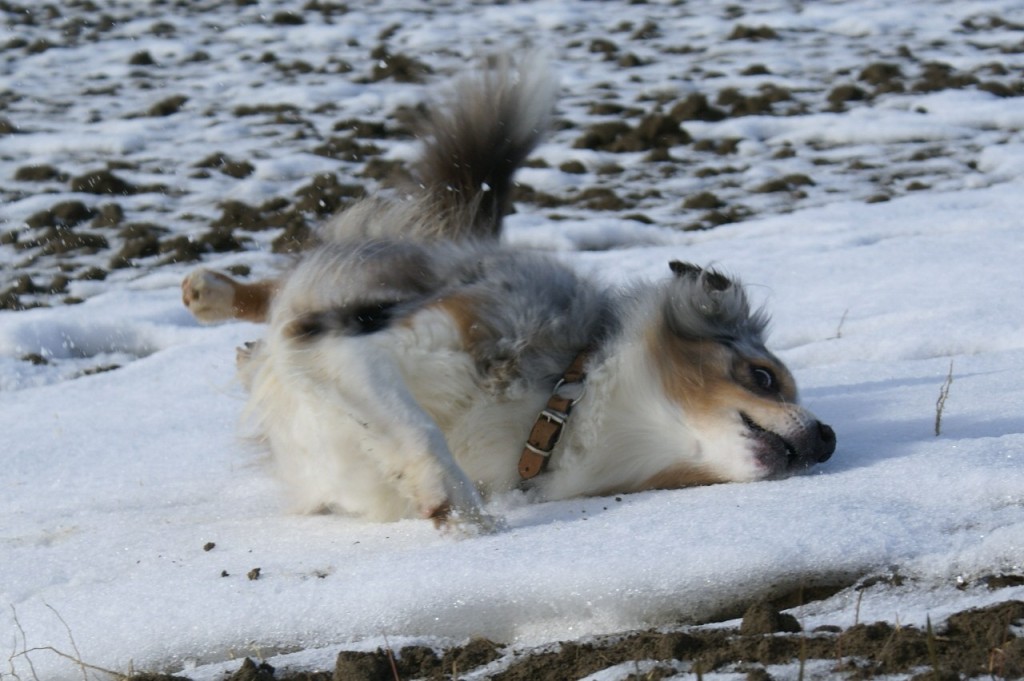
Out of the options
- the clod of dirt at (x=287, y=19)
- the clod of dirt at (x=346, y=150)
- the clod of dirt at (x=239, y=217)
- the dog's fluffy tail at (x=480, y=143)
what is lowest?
the clod of dirt at (x=239, y=217)

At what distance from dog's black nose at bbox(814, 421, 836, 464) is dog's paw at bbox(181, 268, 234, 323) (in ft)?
6.93

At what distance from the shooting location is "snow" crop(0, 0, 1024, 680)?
262 cm

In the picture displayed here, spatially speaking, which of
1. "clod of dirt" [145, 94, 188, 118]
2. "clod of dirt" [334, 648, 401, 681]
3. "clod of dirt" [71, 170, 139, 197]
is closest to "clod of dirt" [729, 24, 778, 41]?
"clod of dirt" [145, 94, 188, 118]

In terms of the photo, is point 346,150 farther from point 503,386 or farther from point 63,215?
point 503,386

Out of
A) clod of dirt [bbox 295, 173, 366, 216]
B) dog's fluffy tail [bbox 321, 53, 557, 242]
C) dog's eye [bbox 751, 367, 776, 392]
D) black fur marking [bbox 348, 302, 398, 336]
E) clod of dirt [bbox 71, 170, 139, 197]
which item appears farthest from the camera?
clod of dirt [bbox 71, 170, 139, 197]

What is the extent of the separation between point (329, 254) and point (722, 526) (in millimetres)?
1616

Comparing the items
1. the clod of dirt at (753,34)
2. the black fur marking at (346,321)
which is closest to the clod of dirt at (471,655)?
the black fur marking at (346,321)

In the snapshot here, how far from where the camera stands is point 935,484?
3.01 meters

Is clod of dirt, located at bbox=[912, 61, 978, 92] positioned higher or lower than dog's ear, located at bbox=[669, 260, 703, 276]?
lower

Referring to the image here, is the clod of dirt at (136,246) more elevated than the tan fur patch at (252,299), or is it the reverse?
the tan fur patch at (252,299)

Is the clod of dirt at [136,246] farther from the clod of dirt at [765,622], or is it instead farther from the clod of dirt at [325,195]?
the clod of dirt at [765,622]

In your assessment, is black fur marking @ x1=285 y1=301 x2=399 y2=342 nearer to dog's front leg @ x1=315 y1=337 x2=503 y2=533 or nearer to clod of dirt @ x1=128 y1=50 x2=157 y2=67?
dog's front leg @ x1=315 y1=337 x2=503 y2=533

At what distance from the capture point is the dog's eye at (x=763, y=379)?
3557 millimetres

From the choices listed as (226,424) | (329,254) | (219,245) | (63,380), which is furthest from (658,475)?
(219,245)
